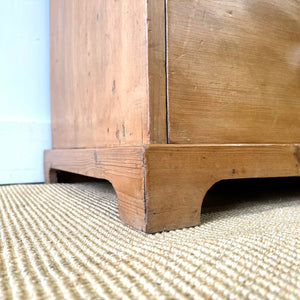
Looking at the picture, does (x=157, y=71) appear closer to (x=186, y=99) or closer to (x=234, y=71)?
(x=186, y=99)

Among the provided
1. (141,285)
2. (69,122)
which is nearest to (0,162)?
(69,122)

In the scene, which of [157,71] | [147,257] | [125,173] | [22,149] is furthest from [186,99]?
[22,149]

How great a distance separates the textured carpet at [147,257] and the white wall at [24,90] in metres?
0.62

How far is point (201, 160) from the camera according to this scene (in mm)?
497

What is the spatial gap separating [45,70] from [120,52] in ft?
2.63

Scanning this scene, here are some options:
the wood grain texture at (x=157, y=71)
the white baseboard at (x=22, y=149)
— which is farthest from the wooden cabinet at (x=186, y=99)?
the white baseboard at (x=22, y=149)

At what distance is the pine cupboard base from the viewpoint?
0.45 metres

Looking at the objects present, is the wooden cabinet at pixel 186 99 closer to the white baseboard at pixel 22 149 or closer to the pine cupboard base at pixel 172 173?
the pine cupboard base at pixel 172 173

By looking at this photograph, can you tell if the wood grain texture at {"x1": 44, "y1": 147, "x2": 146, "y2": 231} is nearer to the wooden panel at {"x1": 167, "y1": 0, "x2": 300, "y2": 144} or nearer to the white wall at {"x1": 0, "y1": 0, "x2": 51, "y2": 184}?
the wooden panel at {"x1": 167, "y1": 0, "x2": 300, "y2": 144}

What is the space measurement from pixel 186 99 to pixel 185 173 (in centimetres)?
14

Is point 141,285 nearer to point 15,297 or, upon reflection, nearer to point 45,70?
point 15,297

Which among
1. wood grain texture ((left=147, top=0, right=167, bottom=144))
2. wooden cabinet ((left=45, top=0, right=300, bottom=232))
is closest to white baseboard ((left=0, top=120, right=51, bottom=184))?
wooden cabinet ((left=45, top=0, right=300, bottom=232))

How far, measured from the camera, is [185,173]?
1.57 ft

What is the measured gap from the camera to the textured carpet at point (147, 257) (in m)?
0.27
